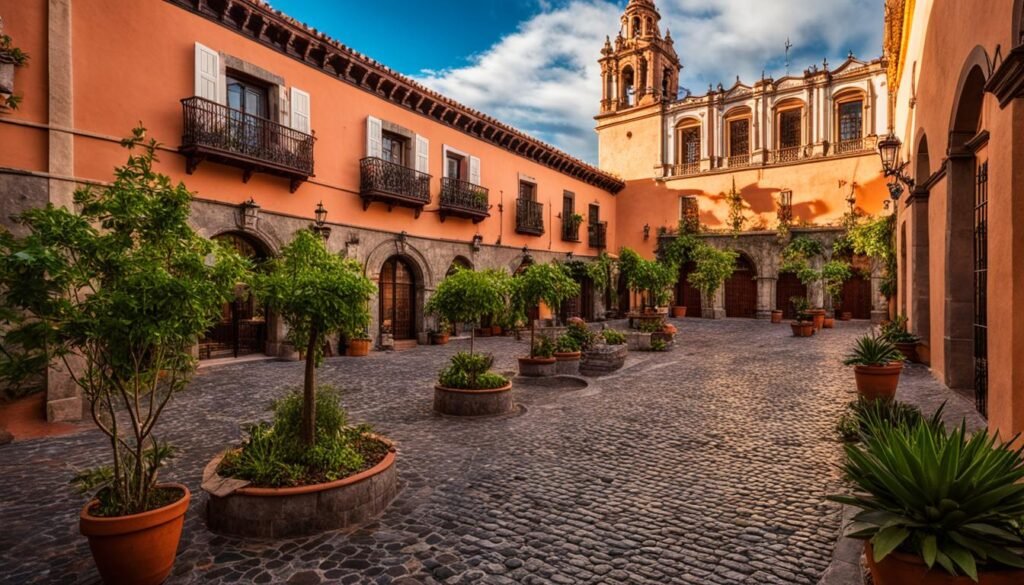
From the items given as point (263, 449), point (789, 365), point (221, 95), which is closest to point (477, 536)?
point (263, 449)

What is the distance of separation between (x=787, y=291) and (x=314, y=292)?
2871 cm

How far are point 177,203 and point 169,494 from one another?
7.41 feet

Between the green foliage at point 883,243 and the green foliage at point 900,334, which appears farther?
the green foliage at point 883,243

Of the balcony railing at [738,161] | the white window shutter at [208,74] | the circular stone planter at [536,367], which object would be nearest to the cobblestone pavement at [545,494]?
the circular stone planter at [536,367]

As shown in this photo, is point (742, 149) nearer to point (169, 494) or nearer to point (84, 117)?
point (84, 117)

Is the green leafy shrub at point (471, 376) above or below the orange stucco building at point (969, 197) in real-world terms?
below

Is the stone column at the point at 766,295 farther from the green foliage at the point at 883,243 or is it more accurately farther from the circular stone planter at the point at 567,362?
the circular stone planter at the point at 567,362

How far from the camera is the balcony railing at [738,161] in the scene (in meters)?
28.2

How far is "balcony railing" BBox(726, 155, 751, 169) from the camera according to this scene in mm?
28250

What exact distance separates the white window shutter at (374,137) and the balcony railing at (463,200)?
284 cm

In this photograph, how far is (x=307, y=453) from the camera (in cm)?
480

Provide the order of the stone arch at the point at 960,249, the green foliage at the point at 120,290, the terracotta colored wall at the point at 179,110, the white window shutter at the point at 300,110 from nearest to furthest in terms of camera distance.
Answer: the green foliage at the point at 120,290
the stone arch at the point at 960,249
the terracotta colored wall at the point at 179,110
the white window shutter at the point at 300,110

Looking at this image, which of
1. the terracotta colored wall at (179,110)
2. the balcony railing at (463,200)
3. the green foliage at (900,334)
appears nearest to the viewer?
the terracotta colored wall at (179,110)

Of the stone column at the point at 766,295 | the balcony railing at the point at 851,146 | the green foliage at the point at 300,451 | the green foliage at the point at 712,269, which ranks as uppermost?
the balcony railing at the point at 851,146
